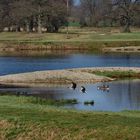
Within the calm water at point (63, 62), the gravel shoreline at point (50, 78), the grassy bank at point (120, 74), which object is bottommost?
the calm water at point (63, 62)

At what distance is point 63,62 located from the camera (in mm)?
69812

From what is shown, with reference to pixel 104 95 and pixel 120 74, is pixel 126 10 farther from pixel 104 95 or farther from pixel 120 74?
pixel 104 95

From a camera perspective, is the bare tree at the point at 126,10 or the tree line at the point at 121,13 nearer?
the bare tree at the point at 126,10

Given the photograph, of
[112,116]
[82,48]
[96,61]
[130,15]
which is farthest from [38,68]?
[130,15]

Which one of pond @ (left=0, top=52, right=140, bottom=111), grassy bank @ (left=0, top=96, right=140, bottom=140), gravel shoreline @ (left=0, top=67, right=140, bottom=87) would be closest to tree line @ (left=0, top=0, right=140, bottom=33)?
pond @ (left=0, top=52, right=140, bottom=111)

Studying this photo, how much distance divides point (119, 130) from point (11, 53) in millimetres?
68122

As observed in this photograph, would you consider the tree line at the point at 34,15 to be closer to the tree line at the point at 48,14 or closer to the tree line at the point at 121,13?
the tree line at the point at 48,14

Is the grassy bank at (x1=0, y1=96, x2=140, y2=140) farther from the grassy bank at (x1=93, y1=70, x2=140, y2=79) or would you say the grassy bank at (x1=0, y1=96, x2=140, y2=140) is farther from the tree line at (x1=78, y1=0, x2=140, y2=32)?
the tree line at (x1=78, y1=0, x2=140, y2=32)

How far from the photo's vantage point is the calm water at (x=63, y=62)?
62.9 meters

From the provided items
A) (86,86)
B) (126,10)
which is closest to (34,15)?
(126,10)

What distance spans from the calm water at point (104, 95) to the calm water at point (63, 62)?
51.2ft

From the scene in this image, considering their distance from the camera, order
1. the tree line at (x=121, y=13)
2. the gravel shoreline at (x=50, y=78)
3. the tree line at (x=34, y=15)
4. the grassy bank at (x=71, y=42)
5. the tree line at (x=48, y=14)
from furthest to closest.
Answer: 1. the tree line at (x=121, y=13)
2. the tree line at (x=48, y=14)
3. the tree line at (x=34, y=15)
4. the grassy bank at (x=71, y=42)
5. the gravel shoreline at (x=50, y=78)

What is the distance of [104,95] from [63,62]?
31.3 meters

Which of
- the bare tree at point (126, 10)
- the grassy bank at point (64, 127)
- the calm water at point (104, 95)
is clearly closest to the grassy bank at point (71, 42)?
the bare tree at point (126, 10)
